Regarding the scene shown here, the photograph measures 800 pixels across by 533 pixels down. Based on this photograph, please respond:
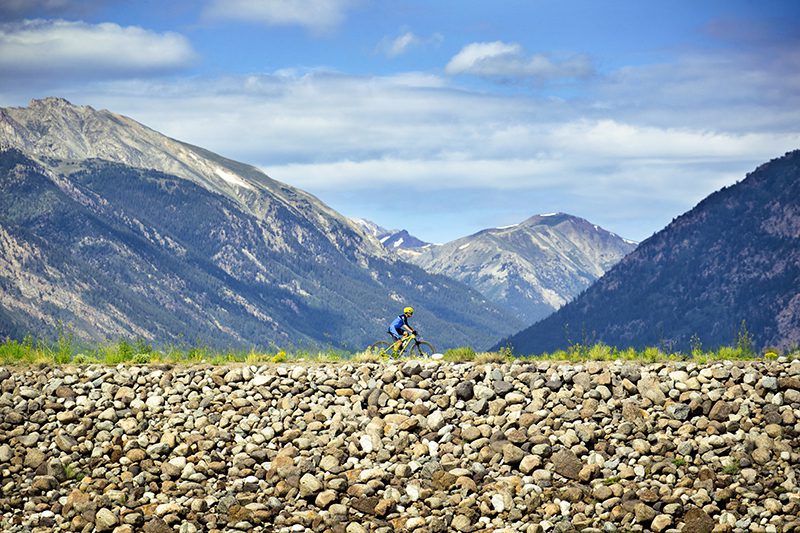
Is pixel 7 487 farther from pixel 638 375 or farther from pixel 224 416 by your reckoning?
pixel 638 375

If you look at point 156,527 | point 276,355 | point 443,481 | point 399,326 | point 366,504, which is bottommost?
point 156,527

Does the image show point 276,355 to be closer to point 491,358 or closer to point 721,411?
point 491,358

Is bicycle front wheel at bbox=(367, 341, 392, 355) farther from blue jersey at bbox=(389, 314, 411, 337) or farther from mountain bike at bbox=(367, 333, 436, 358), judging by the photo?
blue jersey at bbox=(389, 314, 411, 337)

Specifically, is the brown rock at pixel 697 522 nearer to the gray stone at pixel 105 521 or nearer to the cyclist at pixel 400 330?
the cyclist at pixel 400 330

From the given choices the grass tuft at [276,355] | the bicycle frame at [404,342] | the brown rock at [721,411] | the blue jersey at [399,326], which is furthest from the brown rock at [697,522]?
the blue jersey at [399,326]

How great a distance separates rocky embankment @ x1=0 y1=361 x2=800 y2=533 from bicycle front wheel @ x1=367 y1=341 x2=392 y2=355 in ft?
8.27

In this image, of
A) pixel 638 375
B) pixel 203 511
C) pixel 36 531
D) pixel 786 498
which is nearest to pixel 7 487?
pixel 36 531

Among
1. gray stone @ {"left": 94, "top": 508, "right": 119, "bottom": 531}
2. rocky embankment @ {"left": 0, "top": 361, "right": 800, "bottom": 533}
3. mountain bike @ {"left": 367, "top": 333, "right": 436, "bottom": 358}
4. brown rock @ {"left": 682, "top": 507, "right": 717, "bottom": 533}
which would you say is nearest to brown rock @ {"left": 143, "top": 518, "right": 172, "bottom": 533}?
rocky embankment @ {"left": 0, "top": 361, "right": 800, "bottom": 533}

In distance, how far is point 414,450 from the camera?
29047mm

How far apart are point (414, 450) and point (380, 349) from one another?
622 centimetres

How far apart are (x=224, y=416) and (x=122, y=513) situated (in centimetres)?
409

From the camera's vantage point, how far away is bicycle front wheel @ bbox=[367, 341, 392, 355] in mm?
34344

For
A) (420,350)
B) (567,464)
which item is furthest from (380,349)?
(567,464)

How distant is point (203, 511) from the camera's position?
92.6 ft
